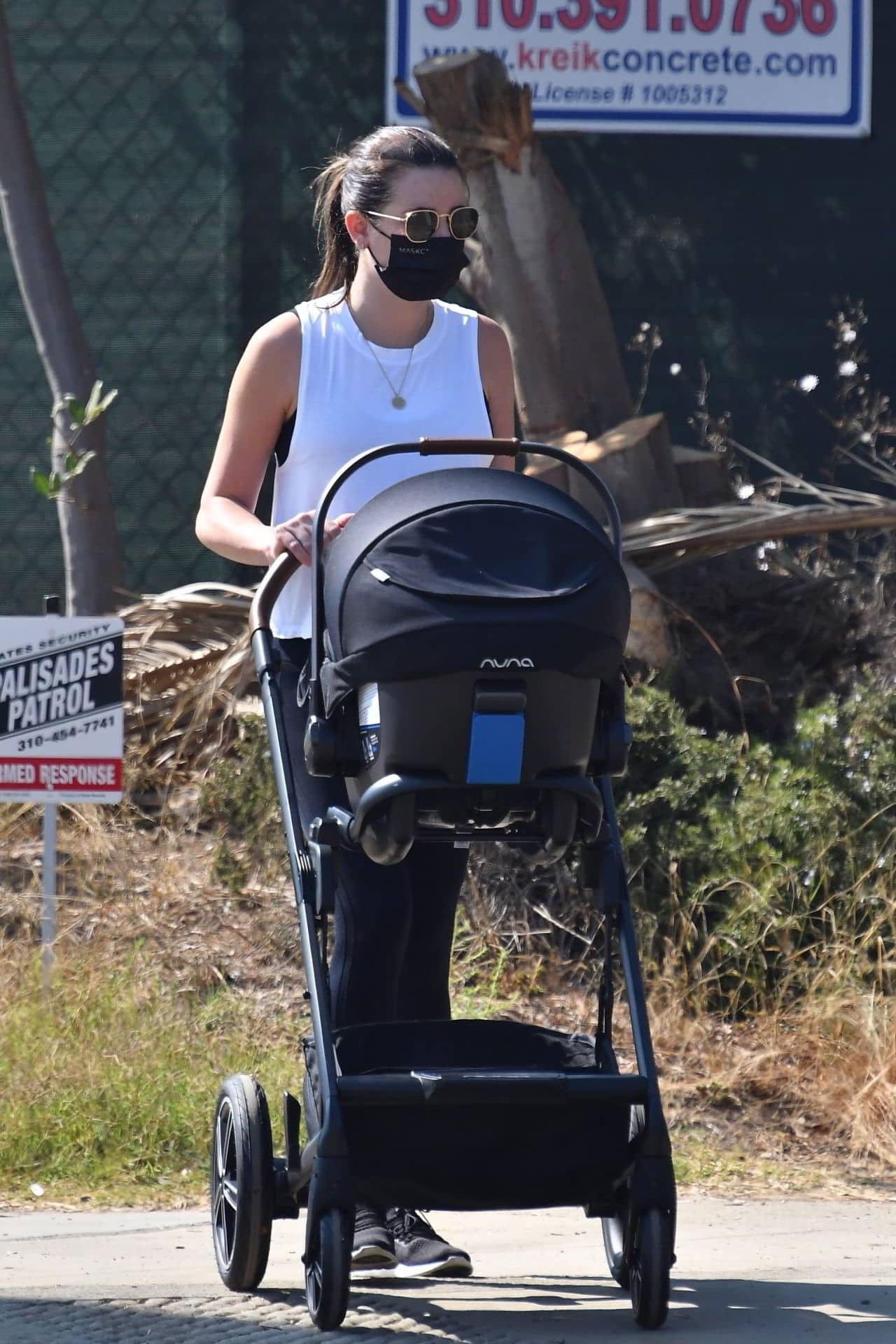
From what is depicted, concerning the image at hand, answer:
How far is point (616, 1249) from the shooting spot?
3104mm

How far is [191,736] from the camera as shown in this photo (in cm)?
618

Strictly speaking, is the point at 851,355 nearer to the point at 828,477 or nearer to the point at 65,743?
the point at 828,477

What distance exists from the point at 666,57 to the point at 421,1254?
5.90m

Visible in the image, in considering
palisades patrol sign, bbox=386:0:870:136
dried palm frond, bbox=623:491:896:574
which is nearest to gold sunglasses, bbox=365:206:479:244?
dried palm frond, bbox=623:491:896:574

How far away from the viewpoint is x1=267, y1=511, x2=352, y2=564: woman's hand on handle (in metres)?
3.02

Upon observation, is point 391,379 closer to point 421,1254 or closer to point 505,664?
point 505,664

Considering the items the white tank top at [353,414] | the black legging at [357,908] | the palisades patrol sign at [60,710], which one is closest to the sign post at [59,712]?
the palisades patrol sign at [60,710]

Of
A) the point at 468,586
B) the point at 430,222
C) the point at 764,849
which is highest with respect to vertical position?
the point at 430,222

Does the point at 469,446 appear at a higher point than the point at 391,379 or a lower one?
lower

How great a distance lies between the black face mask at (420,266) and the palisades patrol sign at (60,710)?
210cm

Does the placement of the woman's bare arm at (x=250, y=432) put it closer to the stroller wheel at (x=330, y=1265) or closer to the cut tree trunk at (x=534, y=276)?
the stroller wheel at (x=330, y=1265)

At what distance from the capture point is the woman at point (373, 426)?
3.18m

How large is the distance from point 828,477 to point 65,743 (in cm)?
376

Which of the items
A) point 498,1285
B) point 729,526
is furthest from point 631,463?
point 498,1285
